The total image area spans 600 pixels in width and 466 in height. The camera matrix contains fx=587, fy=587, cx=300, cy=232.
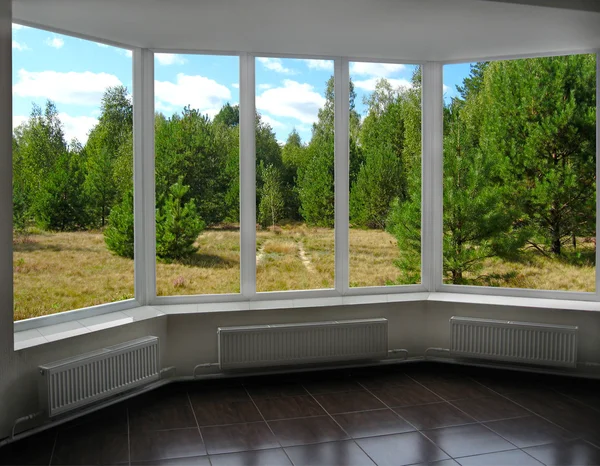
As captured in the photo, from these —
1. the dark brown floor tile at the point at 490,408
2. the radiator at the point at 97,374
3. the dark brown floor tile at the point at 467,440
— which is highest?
the radiator at the point at 97,374

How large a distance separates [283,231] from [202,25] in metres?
1.95

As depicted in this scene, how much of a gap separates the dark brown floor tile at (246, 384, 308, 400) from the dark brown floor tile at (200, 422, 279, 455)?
1.73ft

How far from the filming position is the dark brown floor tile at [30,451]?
3424mm

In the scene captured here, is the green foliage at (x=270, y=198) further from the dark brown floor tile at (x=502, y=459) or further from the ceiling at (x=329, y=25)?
the dark brown floor tile at (x=502, y=459)

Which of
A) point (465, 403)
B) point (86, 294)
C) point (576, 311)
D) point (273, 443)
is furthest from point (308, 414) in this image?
point (576, 311)

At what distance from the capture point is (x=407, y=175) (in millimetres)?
5680

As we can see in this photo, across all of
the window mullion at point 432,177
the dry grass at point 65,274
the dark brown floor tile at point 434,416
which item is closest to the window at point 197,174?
the dry grass at point 65,274

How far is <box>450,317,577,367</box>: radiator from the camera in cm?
484

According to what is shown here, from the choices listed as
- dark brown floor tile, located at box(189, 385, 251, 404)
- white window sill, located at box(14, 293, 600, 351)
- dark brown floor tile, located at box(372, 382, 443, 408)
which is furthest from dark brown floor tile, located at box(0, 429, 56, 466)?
dark brown floor tile, located at box(372, 382, 443, 408)

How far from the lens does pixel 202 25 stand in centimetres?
Result: 430

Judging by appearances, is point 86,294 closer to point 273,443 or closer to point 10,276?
point 10,276

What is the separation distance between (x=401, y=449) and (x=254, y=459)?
0.90 metres

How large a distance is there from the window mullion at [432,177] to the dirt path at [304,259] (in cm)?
111

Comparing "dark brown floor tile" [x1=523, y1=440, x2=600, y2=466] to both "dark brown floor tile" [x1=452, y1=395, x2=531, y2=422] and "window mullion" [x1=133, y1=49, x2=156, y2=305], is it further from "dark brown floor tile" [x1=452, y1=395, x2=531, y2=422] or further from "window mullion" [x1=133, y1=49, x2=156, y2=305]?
"window mullion" [x1=133, y1=49, x2=156, y2=305]
